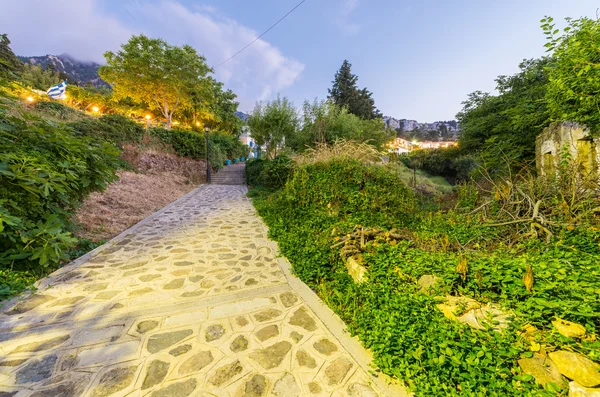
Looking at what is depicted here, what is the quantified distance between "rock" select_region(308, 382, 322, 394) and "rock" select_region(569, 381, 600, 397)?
155cm

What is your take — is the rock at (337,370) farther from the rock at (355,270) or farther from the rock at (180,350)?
the rock at (180,350)

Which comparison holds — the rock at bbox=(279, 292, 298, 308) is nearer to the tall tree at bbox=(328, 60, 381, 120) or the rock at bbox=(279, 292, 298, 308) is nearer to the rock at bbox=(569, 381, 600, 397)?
the rock at bbox=(569, 381, 600, 397)

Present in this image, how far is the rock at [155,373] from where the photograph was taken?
176 centimetres

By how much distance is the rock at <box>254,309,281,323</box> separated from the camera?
254 centimetres

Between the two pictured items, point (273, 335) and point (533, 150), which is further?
point (533, 150)

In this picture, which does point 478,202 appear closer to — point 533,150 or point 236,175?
point 533,150

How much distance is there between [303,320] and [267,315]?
0.43 m

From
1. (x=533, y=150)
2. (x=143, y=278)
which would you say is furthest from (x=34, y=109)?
(x=533, y=150)

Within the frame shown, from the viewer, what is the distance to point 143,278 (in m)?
3.37

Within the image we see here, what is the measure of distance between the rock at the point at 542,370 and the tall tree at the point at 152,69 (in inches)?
953

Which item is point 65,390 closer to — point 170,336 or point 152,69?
point 170,336

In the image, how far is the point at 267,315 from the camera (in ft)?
8.57

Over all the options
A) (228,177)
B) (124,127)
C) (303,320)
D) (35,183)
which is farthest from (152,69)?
(303,320)

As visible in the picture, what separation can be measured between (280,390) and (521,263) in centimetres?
242
